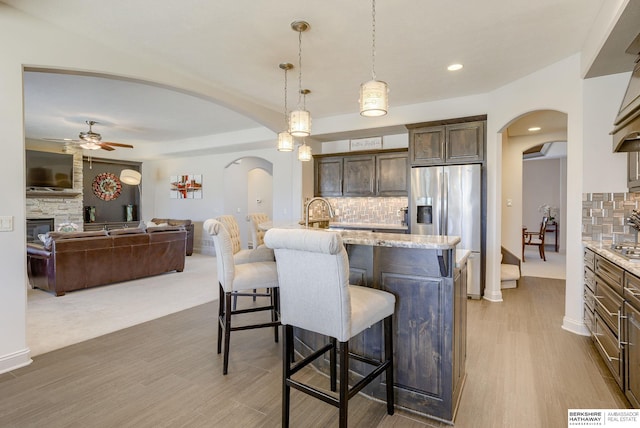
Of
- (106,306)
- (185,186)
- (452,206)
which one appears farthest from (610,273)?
(185,186)

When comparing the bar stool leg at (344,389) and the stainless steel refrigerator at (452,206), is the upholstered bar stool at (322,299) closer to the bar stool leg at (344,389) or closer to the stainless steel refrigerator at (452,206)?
the bar stool leg at (344,389)

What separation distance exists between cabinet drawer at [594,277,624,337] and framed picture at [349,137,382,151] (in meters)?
3.99

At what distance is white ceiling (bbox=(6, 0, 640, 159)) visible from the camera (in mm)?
2635

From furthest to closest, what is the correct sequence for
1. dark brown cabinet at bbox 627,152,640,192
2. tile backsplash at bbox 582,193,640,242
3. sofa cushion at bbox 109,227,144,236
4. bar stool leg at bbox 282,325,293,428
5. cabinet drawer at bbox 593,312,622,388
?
sofa cushion at bbox 109,227,144,236 → tile backsplash at bbox 582,193,640,242 → dark brown cabinet at bbox 627,152,640,192 → cabinet drawer at bbox 593,312,622,388 → bar stool leg at bbox 282,325,293,428

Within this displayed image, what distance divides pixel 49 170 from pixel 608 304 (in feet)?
33.2

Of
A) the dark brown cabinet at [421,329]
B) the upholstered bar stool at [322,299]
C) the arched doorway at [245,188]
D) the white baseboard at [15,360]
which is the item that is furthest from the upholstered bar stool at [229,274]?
the arched doorway at [245,188]

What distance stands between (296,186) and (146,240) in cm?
279

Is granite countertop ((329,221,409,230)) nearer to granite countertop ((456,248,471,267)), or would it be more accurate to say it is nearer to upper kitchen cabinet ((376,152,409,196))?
upper kitchen cabinet ((376,152,409,196))

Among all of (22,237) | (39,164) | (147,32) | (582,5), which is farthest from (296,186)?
(39,164)

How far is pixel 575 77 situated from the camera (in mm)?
3377

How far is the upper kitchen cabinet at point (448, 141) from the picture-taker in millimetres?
4609

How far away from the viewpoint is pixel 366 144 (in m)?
6.26

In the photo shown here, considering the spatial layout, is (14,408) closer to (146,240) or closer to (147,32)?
(147,32)

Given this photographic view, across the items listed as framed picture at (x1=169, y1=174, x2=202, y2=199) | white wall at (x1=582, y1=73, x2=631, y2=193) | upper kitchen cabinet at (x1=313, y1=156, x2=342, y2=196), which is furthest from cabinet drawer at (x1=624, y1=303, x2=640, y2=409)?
framed picture at (x1=169, y1=174, x2=202, y2=199)
